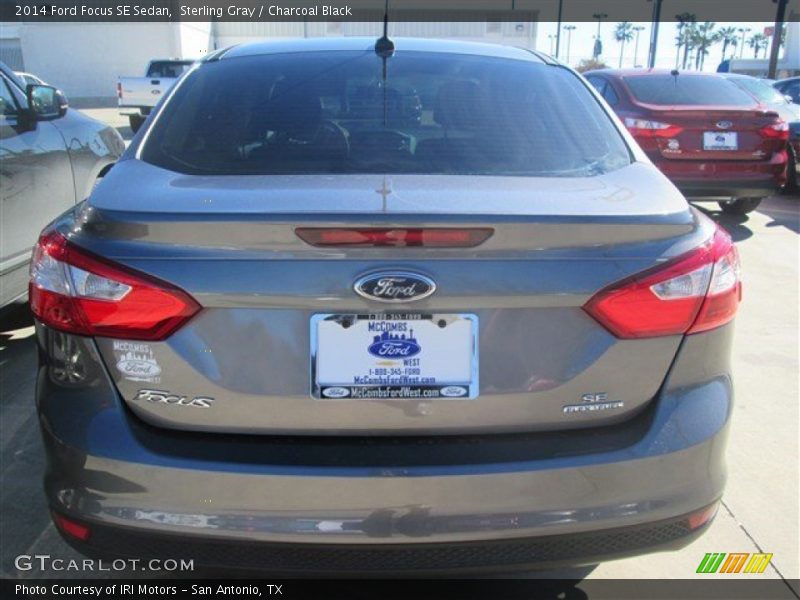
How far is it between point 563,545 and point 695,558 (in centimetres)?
108

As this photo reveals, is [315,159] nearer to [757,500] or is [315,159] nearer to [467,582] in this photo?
[467,582]

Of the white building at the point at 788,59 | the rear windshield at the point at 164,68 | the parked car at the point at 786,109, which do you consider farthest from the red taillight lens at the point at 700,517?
the white building at the point at 788,59

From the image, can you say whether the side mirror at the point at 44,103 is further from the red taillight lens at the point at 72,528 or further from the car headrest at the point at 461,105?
the red taillight lens at the point at 72,528

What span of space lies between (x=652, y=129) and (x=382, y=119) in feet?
18.3

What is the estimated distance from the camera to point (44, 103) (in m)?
4.50

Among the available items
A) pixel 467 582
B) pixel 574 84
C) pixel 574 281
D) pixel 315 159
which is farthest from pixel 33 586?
pixel 574 84

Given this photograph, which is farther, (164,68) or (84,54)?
(84,54)

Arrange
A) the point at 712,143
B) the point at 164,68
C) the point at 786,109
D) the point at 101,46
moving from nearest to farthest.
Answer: the point at 712,143 < the point at 786,109 < the point at 164,68 < the point at 101,46

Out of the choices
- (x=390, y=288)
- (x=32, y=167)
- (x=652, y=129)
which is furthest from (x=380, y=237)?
(x=652, y=129)

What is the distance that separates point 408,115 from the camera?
2.50 m

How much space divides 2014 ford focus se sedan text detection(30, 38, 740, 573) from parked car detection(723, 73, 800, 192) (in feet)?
27.0

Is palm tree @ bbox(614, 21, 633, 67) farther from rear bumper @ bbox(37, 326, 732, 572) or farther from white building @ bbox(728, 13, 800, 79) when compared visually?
rear bumper @ bbox(37, 326, 732, 572)

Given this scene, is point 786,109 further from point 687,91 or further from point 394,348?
point 394,348

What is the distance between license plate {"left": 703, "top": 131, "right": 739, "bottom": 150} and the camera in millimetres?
7293
